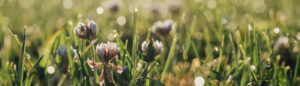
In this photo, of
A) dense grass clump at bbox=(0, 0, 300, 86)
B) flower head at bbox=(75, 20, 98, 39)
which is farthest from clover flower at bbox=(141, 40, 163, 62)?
flower head at bbox=(75, 20, 98, 39)

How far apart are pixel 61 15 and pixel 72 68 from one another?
1.32 meters

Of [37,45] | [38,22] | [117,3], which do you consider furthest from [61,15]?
[37,45]

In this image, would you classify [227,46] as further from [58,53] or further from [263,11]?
[263,11]

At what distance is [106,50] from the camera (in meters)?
0.76

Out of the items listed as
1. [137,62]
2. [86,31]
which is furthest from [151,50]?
[86,31]

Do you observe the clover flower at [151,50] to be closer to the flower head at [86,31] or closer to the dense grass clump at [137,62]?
the dense grass clump at [137,62]

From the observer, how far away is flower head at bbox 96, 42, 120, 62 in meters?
0.76

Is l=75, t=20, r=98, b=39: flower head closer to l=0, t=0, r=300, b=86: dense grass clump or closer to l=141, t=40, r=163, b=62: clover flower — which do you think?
l=0, t=0, r=300, b=86: dense grass clump

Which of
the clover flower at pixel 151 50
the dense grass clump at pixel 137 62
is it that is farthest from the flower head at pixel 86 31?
the clover flower at pixel 151 50

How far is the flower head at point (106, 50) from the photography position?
758mm

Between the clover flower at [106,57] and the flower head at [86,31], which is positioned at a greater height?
the flower head at [86,31]

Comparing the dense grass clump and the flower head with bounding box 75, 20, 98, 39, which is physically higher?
the flower head with bounding box 75, 20, 98, 39

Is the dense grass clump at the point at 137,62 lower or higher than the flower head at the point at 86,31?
lower

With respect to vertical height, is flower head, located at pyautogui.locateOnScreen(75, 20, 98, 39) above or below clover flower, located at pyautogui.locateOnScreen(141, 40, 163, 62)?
above
